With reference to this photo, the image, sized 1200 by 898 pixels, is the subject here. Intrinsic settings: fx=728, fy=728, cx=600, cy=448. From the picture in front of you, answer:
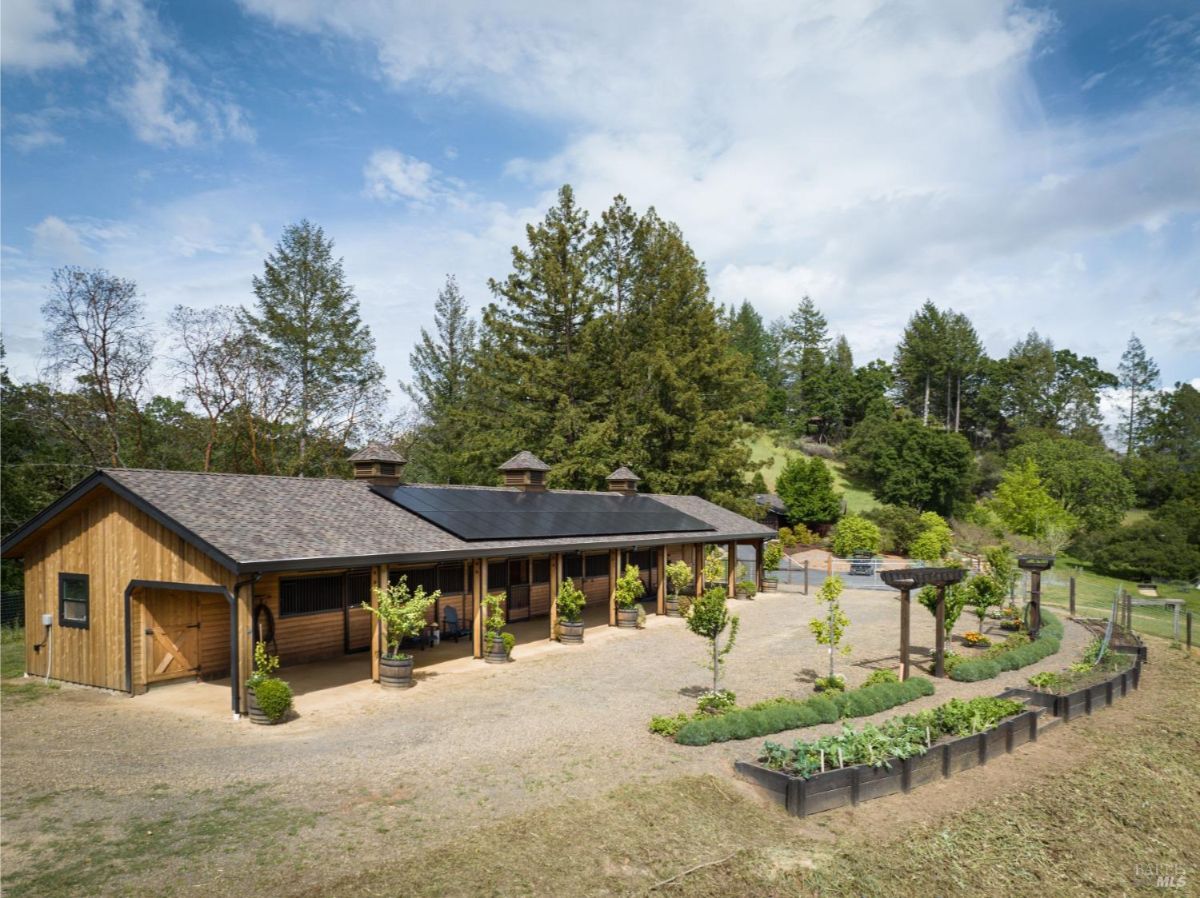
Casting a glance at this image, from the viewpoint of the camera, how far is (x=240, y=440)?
34312mm

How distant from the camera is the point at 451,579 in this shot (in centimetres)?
2080

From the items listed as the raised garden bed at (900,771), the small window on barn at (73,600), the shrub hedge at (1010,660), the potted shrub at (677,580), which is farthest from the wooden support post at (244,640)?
the potted shrub at (677,580)

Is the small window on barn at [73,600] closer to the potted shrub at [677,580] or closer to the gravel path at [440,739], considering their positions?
the gravel path at [440,739]

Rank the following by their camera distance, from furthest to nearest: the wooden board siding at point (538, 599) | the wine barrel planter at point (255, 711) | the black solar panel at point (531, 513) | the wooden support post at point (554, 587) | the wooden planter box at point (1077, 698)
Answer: the wooden board siding at point (538, 599)
the wooden support post at point (554, 587)
the black solar panel at point (531, 513)
the wooden planter box at point (1077, 698)
the wine barrel planter at point (255, 711)

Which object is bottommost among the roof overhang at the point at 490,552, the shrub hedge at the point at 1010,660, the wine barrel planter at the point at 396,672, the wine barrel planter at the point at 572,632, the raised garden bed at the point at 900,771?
the wine barrel planter at the point at 572,632

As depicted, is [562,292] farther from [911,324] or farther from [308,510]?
[911,324]

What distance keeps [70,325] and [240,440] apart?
8253 mm

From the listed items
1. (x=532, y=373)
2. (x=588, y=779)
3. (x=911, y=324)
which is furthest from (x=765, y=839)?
(x=911, y=324)

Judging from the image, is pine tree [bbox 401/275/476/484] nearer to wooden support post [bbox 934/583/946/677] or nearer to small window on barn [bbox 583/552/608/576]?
small window on barn [bbox 583/552/608/576]

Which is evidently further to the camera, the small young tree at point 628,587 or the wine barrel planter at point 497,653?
the small young tree at point 628,587

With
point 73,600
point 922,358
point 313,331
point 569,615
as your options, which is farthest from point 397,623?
point 922,358

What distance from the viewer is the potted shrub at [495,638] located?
57.2ft

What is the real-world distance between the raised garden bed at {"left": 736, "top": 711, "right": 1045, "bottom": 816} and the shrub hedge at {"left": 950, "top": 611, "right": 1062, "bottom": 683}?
474 cm

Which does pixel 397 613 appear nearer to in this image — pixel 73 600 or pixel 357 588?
pixel 357 588
